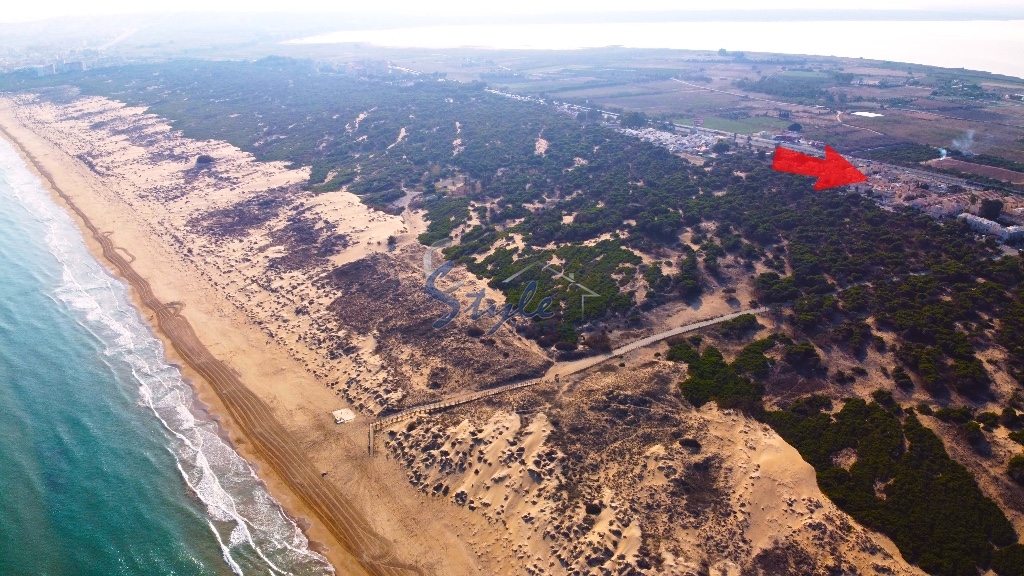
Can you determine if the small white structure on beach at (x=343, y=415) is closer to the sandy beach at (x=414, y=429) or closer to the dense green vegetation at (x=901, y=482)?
the sandy beach at (x=414, y=429)

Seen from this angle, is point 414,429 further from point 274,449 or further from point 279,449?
point 274,449

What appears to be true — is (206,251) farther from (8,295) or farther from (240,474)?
(240,474)

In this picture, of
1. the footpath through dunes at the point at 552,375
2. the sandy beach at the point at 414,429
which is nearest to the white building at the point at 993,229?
the footpath through dunes at the point at 552,375

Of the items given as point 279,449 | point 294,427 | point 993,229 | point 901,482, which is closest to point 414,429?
point 294,427

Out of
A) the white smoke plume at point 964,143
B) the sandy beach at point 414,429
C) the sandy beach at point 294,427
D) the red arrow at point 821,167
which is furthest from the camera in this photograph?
the white smoke plume at point 964,143

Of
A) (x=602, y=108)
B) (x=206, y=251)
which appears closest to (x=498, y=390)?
(x=206, y=251)

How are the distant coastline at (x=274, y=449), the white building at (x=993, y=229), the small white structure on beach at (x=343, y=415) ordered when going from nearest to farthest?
the distant coastline at (x=274, y=449) → the small white structure on beach at (x=343, y=415) → the white building at (x=993, y=229)
